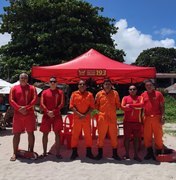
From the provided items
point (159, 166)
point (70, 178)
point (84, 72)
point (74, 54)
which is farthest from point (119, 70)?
point (74, 54)

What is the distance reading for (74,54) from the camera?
85.3 ft

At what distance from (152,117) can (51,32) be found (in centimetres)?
1878

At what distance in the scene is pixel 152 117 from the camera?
7.89m

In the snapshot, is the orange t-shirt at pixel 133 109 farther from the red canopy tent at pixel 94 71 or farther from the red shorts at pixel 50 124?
the red shorts at pixel 50 124

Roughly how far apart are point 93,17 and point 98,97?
64.4ft

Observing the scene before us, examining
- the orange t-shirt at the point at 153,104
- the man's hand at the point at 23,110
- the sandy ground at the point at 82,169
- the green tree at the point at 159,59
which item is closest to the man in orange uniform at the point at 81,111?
the sandy ground at the point at 82,169

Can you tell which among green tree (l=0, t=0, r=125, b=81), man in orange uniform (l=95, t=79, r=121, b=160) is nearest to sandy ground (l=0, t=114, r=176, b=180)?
man in orange uniform (l=95, t=79, r=121, b=160)

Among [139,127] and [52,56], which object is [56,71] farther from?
Answer: [52,56]

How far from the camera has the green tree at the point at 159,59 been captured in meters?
68.3

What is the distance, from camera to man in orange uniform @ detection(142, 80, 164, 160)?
7906mm

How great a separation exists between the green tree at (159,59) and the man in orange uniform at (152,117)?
6074 cm

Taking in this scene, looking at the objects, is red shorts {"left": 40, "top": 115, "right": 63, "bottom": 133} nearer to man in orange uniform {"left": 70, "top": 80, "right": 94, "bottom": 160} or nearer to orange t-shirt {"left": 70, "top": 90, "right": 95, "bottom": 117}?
Answer: man in orange uniform {"left": 70, "top": 80, "right": 94, "bottom": 160}

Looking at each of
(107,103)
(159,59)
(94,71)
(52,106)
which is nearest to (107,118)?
(107,103)

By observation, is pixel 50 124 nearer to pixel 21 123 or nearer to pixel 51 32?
pixel 21 123
